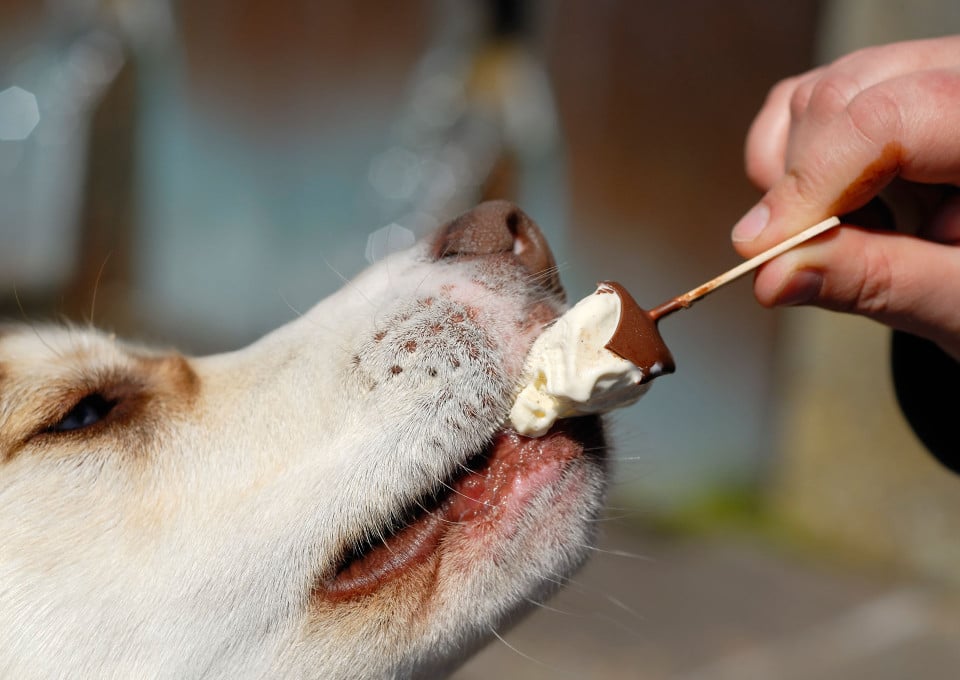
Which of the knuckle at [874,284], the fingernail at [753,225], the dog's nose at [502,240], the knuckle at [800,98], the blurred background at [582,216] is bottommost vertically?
the blurred background at [582,216]

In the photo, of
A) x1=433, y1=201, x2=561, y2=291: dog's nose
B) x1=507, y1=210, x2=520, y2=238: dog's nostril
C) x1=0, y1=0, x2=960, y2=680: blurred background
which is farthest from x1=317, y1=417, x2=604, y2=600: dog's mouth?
x1=0, y1=0, x2=960, y2=680: blurred background

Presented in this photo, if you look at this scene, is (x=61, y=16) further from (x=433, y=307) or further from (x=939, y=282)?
(x=939, y=282)

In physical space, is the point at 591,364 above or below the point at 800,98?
below

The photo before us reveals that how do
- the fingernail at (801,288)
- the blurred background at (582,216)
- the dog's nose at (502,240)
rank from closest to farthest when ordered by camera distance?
the fingernail at (801,288), the dog's nose at (502,240), the blurred background at (582,216)

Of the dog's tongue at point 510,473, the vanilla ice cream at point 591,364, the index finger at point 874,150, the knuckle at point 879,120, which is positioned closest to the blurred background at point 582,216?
the dog's tongue at point 510,473

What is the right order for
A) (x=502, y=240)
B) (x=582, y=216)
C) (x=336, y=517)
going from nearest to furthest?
1. (x=336, y=517)
2. (x=502, y=240)
3. (x=582, y=216)

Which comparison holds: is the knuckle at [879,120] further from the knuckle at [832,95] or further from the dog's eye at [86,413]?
the dog's eye at [86,413]

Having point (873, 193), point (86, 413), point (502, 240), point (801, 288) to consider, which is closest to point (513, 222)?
point (502, 240)

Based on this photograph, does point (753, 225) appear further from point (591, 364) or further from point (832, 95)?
point (591, 364)
